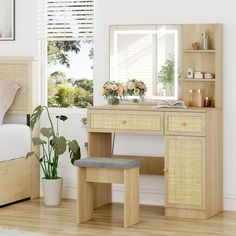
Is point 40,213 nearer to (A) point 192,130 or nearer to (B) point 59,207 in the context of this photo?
(B) point 59,207

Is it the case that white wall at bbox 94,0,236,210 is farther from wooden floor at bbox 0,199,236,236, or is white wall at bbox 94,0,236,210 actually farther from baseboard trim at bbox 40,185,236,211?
wooden floor at bbox 0,199,236,236

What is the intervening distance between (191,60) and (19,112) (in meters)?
1.67

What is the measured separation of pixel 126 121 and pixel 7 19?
171 centimetres

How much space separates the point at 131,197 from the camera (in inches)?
220

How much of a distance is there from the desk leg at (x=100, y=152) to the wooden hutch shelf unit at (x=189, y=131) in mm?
16

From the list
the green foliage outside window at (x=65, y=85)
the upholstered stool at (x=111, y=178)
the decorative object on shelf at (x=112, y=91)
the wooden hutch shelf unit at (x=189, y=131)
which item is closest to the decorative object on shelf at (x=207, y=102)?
the wooden hutch shelf unit at (x=189, y=131)

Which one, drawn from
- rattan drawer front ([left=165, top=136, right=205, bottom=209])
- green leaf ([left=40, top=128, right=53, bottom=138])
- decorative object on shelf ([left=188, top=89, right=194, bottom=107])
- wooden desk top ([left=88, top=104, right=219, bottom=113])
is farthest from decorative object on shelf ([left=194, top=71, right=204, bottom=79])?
green leaf ([left=40, top=128, right=53, bottom=138])

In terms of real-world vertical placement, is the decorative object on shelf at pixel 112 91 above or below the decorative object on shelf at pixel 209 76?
below

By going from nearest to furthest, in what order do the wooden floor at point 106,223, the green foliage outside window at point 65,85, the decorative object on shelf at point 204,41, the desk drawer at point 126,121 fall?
the wooden floor at point 106,223, the desk drawer at point 126,121, the decorative object on shelf at point 204,41, the green foliage outside window at point 65,85

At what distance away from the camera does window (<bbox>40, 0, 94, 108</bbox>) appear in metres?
6.66

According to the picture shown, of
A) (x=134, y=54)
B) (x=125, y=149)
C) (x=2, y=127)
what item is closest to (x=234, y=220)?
(x=125, y=149)

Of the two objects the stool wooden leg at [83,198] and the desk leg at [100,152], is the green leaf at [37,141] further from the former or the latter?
the stool wooden leg at [83,198]

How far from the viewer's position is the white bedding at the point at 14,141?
6188 millimetres

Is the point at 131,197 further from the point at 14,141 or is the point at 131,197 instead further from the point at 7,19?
the point at 7,19
